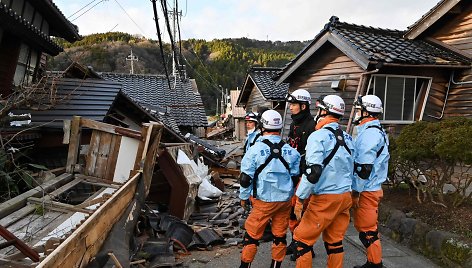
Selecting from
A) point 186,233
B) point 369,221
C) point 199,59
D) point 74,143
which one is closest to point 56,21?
point 74,143

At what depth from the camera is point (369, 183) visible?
462 centimetres

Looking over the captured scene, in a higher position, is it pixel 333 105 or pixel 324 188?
pixel 333 105

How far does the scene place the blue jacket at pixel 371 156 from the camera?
4.53 metres

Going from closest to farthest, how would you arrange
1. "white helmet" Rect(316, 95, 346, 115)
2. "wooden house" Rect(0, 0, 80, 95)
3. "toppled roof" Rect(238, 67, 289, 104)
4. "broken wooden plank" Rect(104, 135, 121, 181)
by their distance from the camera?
"white helmet" Rect(316, 95, 346, 115) → "wooden house" Rect(0, 0, 80, 95) → "broken wooden plank" Rect(104, 135, 121, 181) → "toppled roof" Rect(238, 67, 289, 104)

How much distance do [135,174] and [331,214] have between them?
3.15 metres

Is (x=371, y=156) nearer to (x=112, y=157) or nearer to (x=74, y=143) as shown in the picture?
(x=112, y=157)

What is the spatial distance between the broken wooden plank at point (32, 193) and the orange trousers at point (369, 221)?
4686 mm

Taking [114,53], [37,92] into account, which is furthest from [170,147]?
[114,53]

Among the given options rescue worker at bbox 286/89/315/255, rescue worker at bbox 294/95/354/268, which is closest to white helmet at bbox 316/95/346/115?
rescue worker at bbox 294/95/354/268

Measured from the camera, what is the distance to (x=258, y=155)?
4.42 m

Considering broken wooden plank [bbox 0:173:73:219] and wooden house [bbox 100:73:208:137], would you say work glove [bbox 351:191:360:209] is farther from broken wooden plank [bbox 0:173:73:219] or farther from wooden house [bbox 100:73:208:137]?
wooden house [bbox 100:73:208:137]

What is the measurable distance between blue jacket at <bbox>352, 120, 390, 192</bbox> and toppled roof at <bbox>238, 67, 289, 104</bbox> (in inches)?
503

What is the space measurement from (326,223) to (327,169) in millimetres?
614

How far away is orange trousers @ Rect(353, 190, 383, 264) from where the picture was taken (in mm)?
4418
